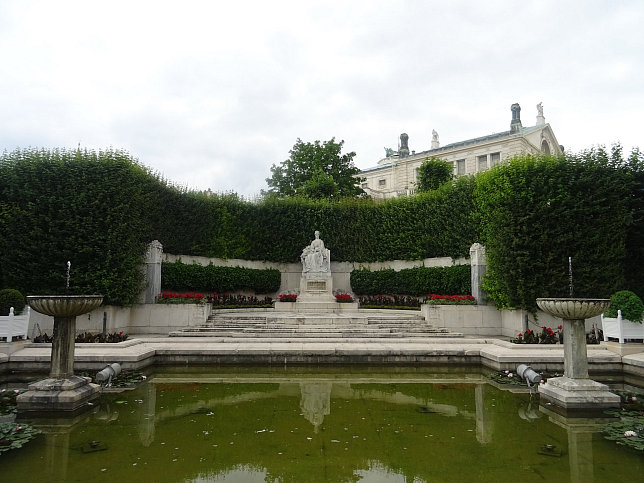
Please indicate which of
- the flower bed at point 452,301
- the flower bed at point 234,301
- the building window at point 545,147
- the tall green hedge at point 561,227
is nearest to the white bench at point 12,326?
the flower bed at point 234,301

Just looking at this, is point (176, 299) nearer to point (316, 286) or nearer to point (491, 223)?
point (316, 286)

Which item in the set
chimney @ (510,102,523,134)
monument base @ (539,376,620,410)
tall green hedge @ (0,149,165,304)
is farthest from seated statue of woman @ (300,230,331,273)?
chimney @ (510,102,523,134)

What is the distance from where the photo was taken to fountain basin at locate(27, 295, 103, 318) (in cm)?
691

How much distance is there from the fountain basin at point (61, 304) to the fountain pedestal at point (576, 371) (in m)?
7.86

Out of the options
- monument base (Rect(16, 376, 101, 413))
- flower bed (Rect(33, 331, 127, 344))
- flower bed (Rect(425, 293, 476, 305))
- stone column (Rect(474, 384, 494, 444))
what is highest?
flower bed (Rect(425, 293, 476, 305))

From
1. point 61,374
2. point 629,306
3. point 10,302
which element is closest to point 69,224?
point 10,302

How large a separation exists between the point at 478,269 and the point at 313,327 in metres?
7.01

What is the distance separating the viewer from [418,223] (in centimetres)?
2197

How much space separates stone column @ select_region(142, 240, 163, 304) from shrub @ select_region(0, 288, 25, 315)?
520 centimetres

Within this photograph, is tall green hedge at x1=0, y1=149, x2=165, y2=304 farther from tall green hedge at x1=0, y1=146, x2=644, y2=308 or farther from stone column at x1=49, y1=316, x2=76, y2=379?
stone column at x1=49, y1=316, x2=76, y2=379

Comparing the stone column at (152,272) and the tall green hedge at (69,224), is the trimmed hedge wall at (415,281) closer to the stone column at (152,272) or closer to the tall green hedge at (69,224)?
the stone column at (152,272)

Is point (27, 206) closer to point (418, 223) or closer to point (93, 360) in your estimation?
point (93, 360)

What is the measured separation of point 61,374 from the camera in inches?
281

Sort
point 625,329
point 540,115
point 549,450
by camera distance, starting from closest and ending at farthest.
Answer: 1. point 549,450
2. point 625,329
3. point 540,115
